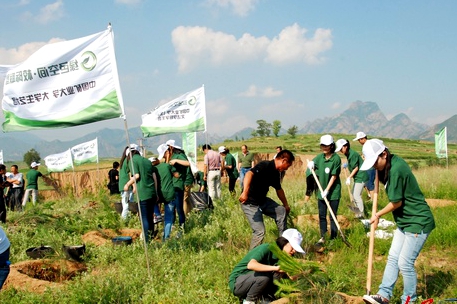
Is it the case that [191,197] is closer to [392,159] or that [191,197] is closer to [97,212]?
[97,212]

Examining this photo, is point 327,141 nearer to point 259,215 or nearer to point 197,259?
point 259,215

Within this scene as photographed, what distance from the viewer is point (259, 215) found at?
610 cm

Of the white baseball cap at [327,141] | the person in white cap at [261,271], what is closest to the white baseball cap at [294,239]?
the person in white cap at [261,271]

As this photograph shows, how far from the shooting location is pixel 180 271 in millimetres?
6004

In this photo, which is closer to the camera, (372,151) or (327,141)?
(372,151)

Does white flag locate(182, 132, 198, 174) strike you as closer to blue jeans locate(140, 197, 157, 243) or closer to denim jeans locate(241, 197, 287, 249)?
blue jeans locate(140, 197, 157, 243)

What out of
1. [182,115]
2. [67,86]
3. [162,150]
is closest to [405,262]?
[67,86]

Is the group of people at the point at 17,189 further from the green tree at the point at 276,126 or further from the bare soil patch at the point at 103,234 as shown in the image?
the green tree at the point at 276,126

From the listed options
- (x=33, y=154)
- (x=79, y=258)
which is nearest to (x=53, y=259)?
(x=79, y=258)

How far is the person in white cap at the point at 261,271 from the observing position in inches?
187

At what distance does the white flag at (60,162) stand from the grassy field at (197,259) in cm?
1164

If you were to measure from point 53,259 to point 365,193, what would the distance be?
27.0 ft

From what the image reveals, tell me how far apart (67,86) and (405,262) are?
4.72 meters

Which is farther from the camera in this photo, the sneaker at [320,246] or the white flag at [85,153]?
the white flag at [85,153]
